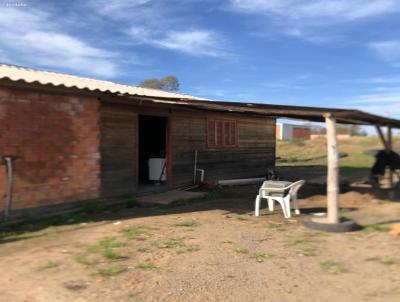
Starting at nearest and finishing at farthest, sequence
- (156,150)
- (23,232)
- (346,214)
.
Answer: (23,232) → (346,214) → (156,150)

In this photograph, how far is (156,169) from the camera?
46.8 ft

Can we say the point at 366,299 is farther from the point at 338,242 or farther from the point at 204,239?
the point at 204,239

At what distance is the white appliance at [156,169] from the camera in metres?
14.1

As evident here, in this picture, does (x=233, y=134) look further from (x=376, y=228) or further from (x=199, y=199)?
(x=376, y=228)

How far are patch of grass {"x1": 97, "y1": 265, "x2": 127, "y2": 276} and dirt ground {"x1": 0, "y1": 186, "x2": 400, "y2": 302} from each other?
0.01 metres

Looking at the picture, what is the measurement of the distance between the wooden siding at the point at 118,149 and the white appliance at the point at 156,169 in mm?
1838

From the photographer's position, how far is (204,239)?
762 centimetres

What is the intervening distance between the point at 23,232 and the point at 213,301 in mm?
4582

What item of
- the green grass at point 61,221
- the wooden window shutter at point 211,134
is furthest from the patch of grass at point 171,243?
the wooden window shutter at point 211,134

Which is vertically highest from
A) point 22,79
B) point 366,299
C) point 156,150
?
point 22,79

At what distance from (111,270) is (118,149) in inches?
243

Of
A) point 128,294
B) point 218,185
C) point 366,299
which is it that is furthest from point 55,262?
point 218,185

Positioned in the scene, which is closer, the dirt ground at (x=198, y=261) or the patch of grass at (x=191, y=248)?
the dirt ground at (x=198, y=261)

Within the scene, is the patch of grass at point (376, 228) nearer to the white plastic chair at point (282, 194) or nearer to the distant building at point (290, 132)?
the white plastic chair at point (282, 194)
